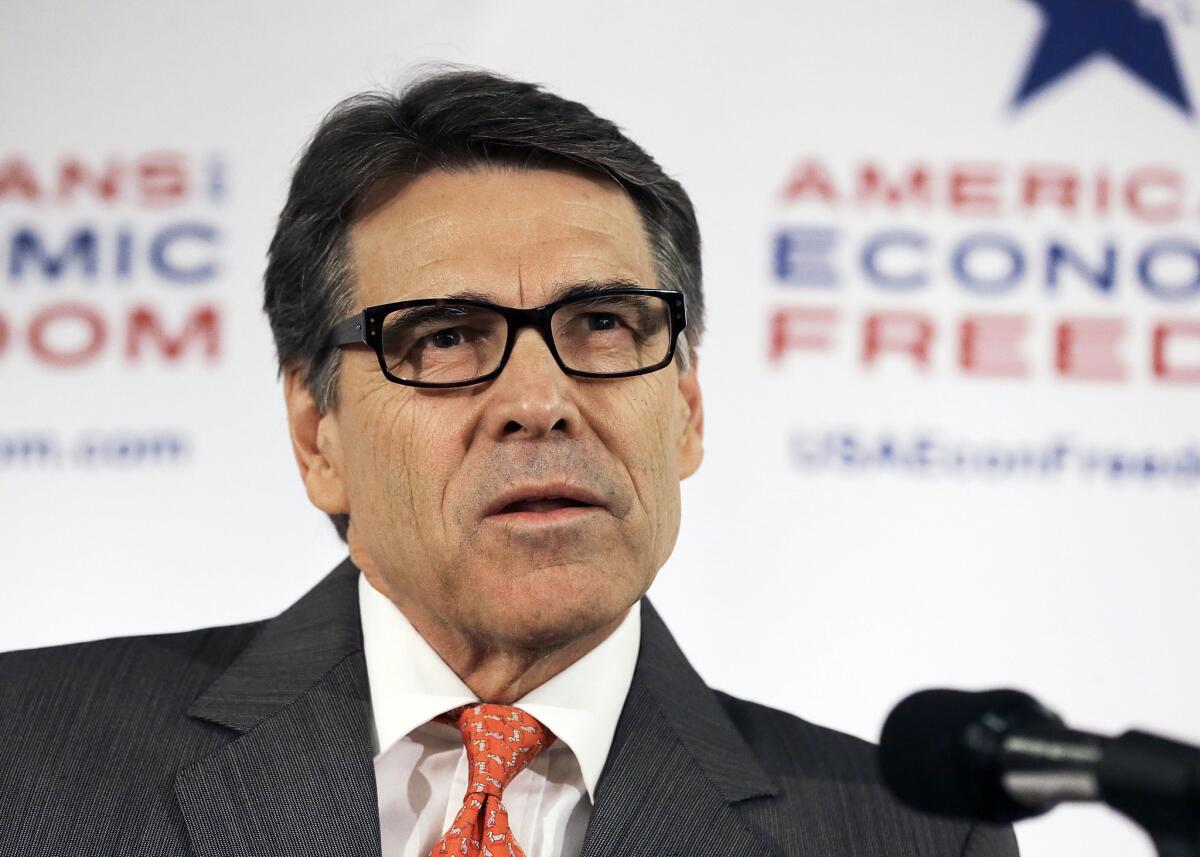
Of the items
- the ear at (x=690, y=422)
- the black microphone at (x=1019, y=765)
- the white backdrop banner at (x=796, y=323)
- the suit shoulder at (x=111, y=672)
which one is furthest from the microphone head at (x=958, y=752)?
the white backdrop banner at (x=796, y=323)

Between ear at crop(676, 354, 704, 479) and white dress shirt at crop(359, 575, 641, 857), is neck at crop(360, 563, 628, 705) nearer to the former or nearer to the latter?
white dress shirt at crop(359, 575, 641, 857)

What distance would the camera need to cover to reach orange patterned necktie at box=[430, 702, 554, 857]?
6.31 ft

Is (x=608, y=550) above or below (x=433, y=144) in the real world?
Answer: below

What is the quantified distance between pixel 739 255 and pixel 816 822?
1.48 metres

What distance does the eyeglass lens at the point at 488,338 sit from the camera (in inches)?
81.6

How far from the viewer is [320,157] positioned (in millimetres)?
2375

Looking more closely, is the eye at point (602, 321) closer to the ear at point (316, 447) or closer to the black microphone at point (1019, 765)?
the ear at point (316, 447)

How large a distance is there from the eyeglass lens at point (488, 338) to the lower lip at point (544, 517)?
227 millimetres

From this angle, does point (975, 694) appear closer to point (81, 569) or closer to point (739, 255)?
point (739, 255)

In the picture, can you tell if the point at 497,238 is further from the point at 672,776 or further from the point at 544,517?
the point at 672,776

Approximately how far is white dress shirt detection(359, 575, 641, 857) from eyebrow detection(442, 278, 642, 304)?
523mm

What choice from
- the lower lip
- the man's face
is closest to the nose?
the man's face

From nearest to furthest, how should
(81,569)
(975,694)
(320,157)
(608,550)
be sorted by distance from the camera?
1. (975,694)
2. (608,550)
3. (320,157)
4. (81,569)

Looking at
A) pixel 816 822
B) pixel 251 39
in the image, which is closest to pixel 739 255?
pixel 251 39
